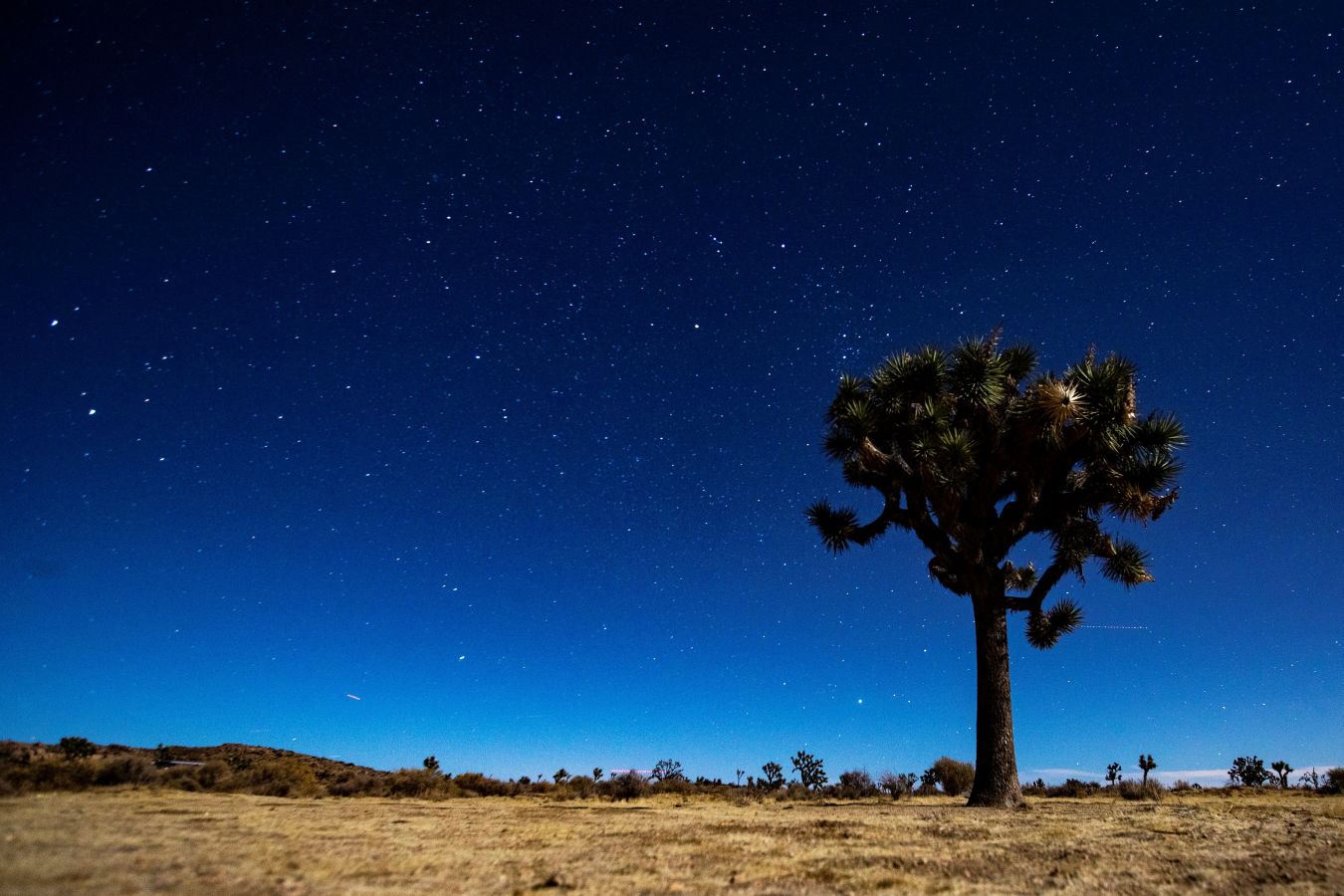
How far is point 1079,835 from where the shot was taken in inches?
322

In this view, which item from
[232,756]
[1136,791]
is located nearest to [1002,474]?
[1136,791]

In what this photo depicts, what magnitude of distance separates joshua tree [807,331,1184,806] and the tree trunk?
0.02 metres

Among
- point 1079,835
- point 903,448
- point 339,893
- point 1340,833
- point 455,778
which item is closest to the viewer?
point 339,893

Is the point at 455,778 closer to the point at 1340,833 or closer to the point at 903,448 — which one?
the point at 903,448

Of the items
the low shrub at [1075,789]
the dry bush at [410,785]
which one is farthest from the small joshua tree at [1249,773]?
the dry bush at [410,785]

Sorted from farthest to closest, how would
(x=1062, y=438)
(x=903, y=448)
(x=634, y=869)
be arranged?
(x=903, y=448), (x=1062, y=438), (x=634, y=869)

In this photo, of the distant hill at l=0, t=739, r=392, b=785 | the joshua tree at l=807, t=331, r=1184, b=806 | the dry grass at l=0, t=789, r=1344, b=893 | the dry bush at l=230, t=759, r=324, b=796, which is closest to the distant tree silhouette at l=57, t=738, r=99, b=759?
the distant hill at l=0, t=739, r=392, b=785

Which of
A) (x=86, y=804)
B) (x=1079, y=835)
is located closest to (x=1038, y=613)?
(x=1079, y=835)

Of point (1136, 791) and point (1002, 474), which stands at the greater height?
point (1002, 474)

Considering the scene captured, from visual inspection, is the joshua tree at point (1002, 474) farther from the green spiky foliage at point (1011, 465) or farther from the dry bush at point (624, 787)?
the dry bush at point (624, 787)

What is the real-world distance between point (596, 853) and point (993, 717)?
11.5 metres

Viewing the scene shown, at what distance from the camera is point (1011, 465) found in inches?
624

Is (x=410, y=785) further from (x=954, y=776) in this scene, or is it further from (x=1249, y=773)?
(x=1249, y=773)

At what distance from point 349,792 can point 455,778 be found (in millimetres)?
5271
